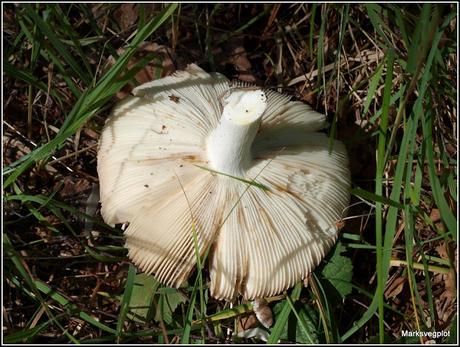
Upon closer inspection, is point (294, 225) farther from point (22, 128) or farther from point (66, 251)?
point (22, 128)

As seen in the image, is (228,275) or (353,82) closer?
(228,275)

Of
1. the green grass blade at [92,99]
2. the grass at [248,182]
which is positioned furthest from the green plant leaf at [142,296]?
the green grass blade at [92,99]

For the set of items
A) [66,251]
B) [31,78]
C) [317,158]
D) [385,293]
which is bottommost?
[385,293]

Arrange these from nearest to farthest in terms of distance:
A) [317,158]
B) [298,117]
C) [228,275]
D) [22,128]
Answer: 1. [228,275]
2. [317,158]
3. [298,117]
4. [22,128]

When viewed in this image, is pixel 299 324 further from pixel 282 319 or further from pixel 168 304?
pixel 168 304

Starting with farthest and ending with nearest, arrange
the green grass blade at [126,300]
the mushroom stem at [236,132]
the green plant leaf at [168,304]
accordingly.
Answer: the green plant leaf at [168,304], the green grass blade at [126,300], the mushroom stem at [236,132]

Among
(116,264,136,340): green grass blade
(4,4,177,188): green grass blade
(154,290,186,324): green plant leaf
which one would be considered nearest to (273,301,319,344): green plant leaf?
(154,290,186,324): green plant leaf

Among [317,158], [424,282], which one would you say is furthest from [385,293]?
[317,158]

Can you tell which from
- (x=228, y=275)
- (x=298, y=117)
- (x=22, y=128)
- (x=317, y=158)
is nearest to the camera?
(x=228, y=275)

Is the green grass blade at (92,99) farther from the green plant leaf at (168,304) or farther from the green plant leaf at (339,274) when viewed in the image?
the green plant leaf at (339,274)
